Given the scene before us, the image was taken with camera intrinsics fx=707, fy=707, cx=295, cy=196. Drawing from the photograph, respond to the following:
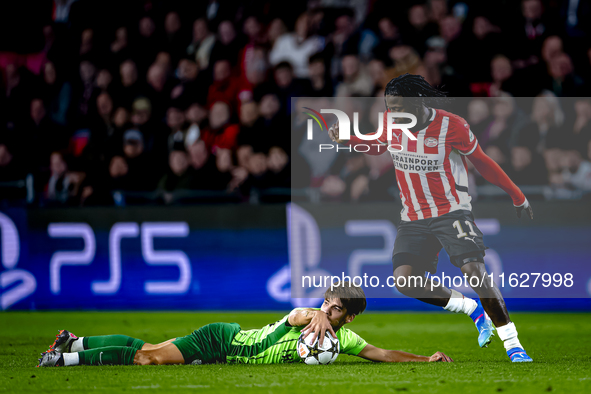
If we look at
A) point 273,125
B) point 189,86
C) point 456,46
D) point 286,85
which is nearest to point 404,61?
point 456,46

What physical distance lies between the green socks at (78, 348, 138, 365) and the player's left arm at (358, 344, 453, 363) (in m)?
1.73

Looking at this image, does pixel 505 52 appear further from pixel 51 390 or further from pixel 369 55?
pixel 51 390

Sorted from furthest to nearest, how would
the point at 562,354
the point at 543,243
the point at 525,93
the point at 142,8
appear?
1. the point at 142,8
2. the point at 525,93
3. the point at 543,243
4. the point at 562,354

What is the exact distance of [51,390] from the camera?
424 centimetres

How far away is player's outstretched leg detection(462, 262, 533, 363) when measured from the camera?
17.5 feet

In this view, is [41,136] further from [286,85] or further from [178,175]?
[286,85]

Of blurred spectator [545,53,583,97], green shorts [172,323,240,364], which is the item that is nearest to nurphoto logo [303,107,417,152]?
green shorts [172,323,240,364]

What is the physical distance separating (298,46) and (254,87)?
1015 mm

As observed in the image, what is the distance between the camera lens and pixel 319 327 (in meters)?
4.92

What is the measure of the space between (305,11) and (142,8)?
2.64 metres

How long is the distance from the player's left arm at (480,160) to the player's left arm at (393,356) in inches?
64.4

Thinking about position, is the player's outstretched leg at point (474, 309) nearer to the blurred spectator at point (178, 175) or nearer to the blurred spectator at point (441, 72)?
the blurred spectator at point (441, 72)

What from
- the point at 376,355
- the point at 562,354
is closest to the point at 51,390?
the point at 376,355

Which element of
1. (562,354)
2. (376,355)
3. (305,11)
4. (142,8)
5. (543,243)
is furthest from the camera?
(142,8)
